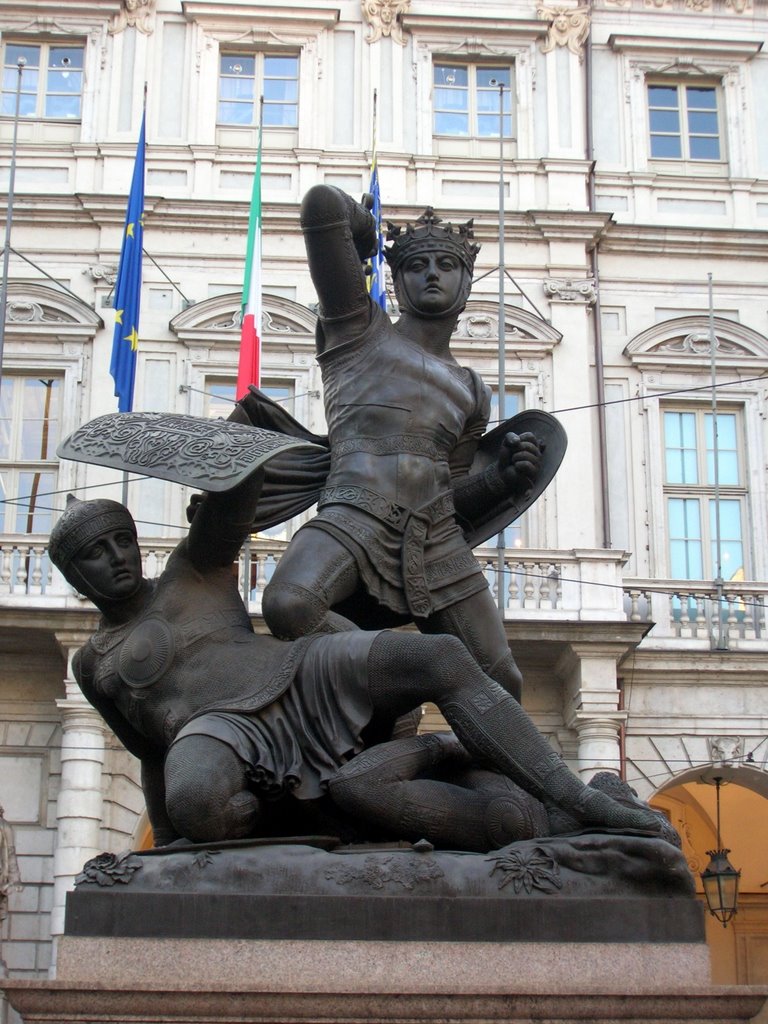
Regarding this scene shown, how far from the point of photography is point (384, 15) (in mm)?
22016

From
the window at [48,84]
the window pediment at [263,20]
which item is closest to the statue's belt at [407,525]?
the window at [48,84]

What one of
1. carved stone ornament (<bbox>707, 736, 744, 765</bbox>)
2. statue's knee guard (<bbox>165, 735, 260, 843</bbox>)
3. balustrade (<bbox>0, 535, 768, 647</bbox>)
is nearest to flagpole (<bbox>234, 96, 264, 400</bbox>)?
balustrade (<bbox>0, 535, 768, 647</bbox>)

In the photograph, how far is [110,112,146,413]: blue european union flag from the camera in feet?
58.2

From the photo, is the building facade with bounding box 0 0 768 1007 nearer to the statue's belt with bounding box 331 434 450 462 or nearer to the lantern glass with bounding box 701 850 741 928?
the lantern glass with bounding box 701 850 741 928

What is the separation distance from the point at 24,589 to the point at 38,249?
5.06 meters

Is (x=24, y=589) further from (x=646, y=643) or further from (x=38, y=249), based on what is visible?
(x=646, y=643)

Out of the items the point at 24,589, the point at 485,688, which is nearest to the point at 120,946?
the point at 485,688

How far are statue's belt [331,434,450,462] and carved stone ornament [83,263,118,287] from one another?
1593 cm

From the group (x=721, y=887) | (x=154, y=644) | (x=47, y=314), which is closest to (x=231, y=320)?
(x=47, y=314)

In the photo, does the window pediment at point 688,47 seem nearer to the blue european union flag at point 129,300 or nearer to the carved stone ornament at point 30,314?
the blue european union flag at point 129,300

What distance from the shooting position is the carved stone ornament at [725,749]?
60.6 ft

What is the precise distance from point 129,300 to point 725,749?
8.29 metres

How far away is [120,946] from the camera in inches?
159

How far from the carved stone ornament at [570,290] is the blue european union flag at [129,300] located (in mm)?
5589
